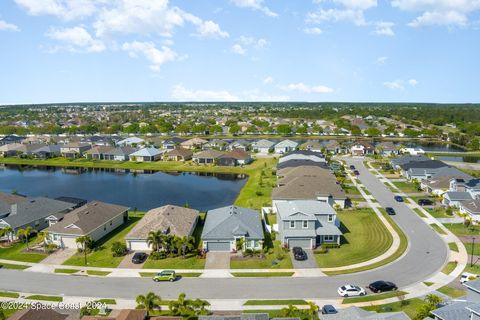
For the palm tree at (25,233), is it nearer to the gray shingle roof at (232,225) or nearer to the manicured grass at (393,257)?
the gray shingle roof at (232,225)

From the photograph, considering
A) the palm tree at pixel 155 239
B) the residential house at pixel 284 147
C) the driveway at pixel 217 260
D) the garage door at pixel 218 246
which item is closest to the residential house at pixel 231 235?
the garage door at pixel 218 246

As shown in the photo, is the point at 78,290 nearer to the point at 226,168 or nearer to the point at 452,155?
the point at 226,168

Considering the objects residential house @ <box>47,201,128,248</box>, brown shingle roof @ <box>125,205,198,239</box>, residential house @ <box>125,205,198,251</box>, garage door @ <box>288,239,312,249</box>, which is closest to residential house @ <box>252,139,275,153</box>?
brown shingle roof @ <box>125,205,198,239</box>

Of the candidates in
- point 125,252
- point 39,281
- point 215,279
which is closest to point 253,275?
point 215,279

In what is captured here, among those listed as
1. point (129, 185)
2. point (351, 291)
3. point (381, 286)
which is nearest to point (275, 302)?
point (351, 291)

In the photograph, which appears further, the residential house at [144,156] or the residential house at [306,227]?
the residential house at [144,156]

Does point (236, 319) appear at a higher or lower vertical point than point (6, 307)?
higher

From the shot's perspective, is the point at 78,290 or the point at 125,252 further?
the point at 125,252
